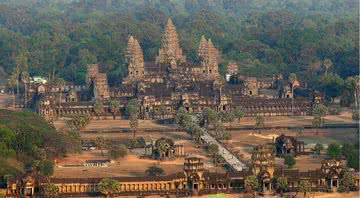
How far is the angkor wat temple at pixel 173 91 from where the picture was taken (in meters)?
140

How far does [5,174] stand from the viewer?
3698 inches

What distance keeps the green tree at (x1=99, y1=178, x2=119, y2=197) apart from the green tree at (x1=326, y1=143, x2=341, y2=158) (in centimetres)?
2202

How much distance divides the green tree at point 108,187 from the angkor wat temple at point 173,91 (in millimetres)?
44605

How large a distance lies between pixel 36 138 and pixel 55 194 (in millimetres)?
15830

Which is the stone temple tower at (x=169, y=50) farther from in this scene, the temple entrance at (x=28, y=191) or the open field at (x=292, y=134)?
the temple entrance at (x=28, y=191)

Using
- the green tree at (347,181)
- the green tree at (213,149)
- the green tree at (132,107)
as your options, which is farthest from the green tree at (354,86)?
the green tree at (347,181)

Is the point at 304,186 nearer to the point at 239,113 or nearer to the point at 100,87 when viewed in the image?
the point at 239,113

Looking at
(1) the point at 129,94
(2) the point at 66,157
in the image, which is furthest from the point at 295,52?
(2) the point at 66,157

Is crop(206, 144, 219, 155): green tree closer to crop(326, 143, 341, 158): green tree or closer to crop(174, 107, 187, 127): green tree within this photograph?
crop(326, 143, 341, 158): green tree

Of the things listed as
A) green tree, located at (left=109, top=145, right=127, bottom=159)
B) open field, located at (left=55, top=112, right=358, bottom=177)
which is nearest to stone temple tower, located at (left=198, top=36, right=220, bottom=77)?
open field, located at (left=55, top=112, right=358, bottom=177)

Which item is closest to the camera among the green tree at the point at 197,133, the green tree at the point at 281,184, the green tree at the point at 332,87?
the green tree at the point at 281,184

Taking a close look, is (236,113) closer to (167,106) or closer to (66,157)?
(167,106)

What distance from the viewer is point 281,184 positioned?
92.7 m

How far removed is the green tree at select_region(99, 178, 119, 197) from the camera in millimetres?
91250
